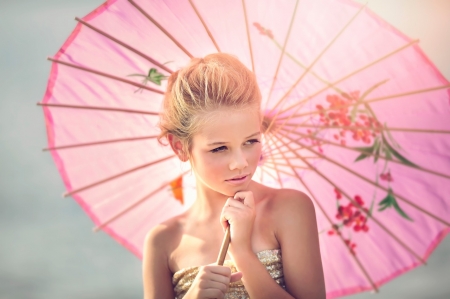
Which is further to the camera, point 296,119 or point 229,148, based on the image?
point 296,119

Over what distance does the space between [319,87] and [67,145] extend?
88cm

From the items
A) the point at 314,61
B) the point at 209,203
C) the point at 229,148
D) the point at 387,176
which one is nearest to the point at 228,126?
the point at 229,148

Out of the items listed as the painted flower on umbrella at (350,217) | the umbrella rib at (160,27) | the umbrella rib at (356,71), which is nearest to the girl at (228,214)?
the umbrella rib at (160,27)

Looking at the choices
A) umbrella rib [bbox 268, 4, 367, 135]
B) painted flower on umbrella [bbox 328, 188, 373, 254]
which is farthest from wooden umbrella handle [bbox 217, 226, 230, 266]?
painted flower on umbrella [bbox 328, 188, 373, 254]

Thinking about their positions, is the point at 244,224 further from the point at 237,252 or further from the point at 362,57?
the point at 362,57

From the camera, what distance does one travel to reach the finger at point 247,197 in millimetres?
1671

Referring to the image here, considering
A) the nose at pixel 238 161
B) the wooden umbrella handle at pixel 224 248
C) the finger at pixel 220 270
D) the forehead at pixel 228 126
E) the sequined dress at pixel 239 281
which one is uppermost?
the forehead at pixel 228 126

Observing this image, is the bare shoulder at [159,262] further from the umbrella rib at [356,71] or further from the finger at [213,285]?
the umbrella rib at [356,71]

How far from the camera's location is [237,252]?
1.63m

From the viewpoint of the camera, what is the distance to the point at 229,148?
1632mm

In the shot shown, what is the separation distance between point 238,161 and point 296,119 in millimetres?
451

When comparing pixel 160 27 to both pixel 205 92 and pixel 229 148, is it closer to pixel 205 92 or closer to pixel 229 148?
pixel 205 92

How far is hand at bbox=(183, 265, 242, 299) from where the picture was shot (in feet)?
5.08

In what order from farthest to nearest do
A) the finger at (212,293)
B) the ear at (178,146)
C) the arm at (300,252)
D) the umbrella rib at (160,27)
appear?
the umbrella rib at (160,27) < the ear at (178,146) < the arm at (300,252) < the finger at (212,293)
